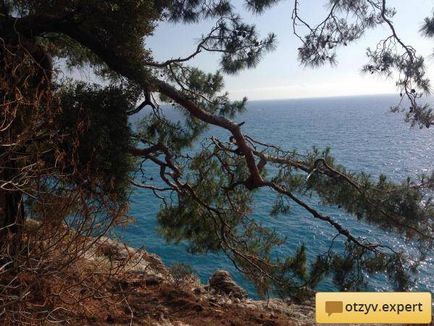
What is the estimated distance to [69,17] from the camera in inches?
163

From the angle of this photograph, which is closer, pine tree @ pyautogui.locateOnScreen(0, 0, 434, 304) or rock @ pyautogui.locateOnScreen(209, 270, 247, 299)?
pine tree @ pyautogui.locateOnScreen(0, 0, 434, 304)

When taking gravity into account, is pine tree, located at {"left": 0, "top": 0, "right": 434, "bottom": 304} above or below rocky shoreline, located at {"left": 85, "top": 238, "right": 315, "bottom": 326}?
above

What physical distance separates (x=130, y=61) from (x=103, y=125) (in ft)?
2.55

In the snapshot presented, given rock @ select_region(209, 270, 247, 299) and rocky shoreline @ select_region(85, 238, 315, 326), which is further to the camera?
rock @ select_region(209, 270, 247, 299)

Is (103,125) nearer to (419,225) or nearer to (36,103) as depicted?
(36,103)

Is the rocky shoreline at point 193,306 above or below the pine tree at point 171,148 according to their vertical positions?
below

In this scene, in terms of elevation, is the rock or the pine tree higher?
the pine tree

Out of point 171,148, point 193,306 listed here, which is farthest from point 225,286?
point 171,148

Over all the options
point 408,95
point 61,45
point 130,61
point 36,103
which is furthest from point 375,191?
point 61,45

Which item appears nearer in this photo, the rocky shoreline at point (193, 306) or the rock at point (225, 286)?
the rocky shoreline at point (193, 306)

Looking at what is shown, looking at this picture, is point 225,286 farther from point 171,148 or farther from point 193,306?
point 171,148

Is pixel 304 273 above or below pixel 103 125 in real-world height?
below

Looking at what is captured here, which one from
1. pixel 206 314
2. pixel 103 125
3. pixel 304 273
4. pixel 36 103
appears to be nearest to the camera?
pixel 36 103

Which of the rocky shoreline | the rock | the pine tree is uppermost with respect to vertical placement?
the pine tree
